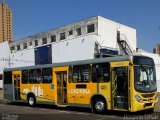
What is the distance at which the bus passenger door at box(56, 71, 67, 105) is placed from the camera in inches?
737

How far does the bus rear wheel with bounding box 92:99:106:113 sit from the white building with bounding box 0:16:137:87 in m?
20.8

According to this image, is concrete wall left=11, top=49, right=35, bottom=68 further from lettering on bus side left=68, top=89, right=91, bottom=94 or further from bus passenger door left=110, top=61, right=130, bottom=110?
bus passenger door left=110, top=61, right=130, bottom=110

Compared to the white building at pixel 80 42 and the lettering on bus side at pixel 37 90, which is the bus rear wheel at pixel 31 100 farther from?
the white building at pixel 80 42

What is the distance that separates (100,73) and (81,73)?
152 centimetres

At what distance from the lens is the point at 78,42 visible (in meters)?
39.7

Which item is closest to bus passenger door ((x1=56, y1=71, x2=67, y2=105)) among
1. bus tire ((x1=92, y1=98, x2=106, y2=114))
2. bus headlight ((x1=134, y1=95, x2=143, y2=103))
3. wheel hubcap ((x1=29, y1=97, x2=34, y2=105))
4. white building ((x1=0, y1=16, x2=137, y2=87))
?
bus tire ((x1=92, y1=98, x2=106, y2=114))

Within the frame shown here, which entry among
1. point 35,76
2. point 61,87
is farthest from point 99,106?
point 35,76

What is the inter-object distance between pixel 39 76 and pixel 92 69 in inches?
211

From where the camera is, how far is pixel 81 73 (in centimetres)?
1736

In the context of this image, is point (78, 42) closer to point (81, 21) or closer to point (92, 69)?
point (81, 21)

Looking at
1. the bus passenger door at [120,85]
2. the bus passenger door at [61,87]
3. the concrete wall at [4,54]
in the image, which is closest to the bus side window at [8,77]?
the bus passenger door at [61,87]

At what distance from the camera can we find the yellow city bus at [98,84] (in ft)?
48.0

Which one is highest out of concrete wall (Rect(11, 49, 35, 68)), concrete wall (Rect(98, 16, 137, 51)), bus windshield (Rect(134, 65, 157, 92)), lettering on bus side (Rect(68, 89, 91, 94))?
concrete wall (Rect(98, 16, 137, 51))

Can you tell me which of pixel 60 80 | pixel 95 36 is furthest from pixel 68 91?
pixel 95 36
